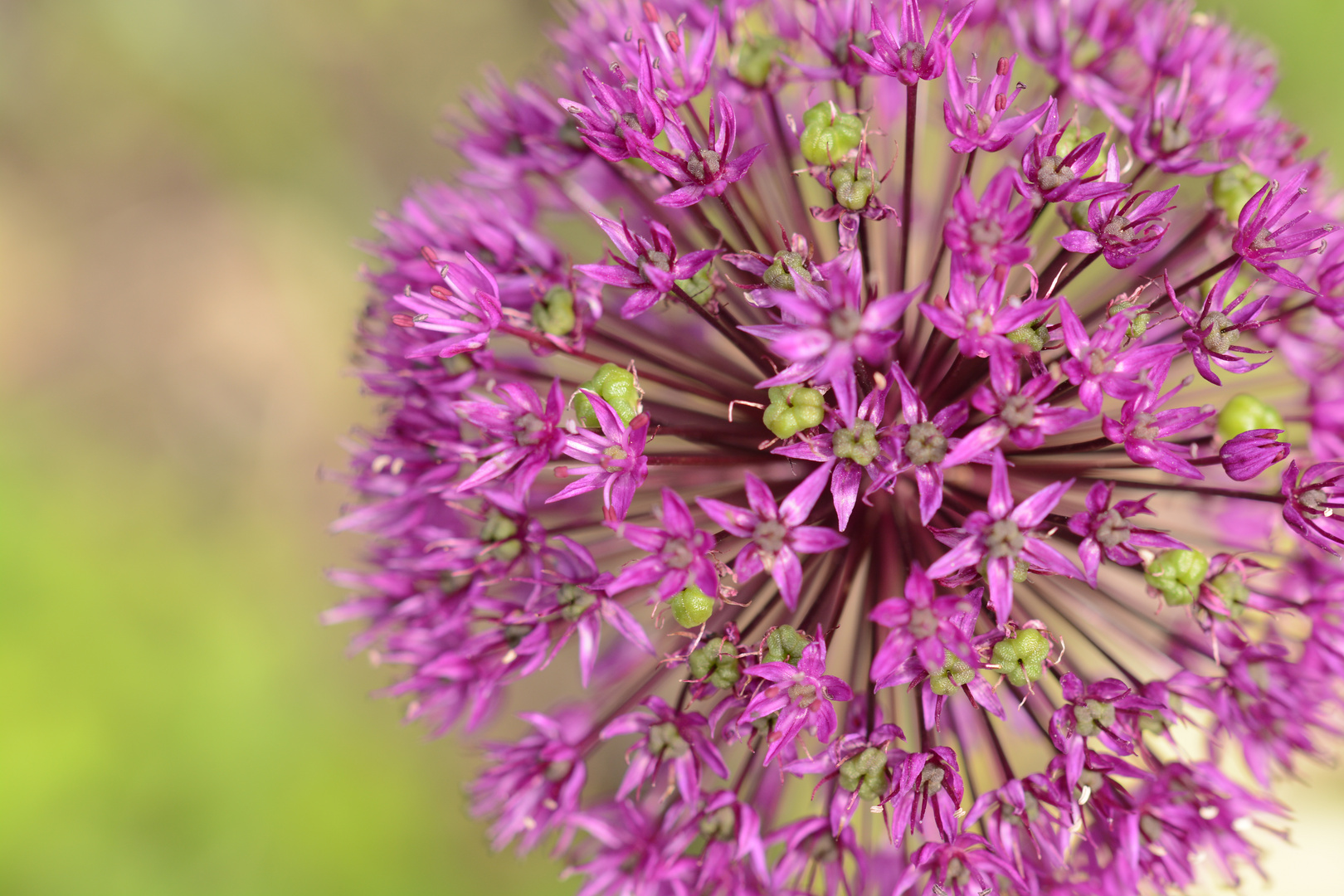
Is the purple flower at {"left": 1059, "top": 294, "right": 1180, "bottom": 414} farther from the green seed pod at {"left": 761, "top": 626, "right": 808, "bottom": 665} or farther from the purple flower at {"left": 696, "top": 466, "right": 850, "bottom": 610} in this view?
the green seed pod at {"left": 761, "top": 626, "right": 808, "bottom": 665}

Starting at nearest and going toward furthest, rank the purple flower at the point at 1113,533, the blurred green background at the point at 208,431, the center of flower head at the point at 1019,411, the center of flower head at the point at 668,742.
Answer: the center of flower head at the point at 1019,411 → the purple flower at the point at 1113,533 → the center of flower head at the point at 668,742 → the blurred green background at the point at 208,431

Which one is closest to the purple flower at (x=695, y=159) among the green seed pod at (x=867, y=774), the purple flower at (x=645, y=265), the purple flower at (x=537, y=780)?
the purple flower at (x=645, y=265)

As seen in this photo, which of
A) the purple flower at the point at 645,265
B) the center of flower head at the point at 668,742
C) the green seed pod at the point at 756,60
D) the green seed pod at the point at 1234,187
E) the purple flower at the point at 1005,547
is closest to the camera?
the purple flower at the point at 1005,547

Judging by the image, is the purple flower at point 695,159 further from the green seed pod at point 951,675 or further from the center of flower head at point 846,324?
the green seed pod at point 951,675

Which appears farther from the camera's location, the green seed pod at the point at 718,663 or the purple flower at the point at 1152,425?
the green seed pod at the point at 718,663

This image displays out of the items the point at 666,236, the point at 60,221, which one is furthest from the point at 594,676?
the point at 60,221

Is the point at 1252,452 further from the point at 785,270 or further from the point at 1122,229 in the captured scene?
the point at 785,270

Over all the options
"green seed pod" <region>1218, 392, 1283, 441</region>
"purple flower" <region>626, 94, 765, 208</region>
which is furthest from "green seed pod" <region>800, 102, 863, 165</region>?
"green seed pod" <region>1218, 392, 1283, 441</region>

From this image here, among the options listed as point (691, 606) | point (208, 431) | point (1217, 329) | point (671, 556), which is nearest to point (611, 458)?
point (671, 556)
